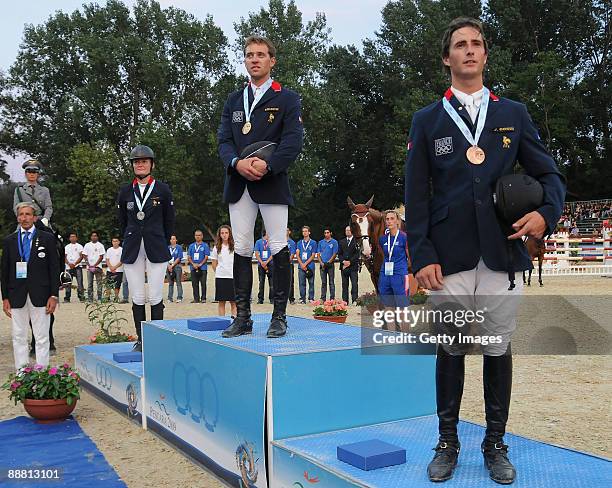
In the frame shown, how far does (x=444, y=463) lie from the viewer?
3201mm

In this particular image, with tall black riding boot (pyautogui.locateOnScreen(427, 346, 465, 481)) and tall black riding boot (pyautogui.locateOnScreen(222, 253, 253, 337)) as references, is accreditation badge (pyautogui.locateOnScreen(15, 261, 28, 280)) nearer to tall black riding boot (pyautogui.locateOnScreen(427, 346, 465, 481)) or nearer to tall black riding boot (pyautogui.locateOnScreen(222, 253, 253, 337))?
tall black riding boot (pyautogui.locateOnScreen(222, 253, 253, 337))

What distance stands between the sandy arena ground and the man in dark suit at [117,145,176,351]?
4.59 ft

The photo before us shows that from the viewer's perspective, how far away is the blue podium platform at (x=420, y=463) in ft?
10.3

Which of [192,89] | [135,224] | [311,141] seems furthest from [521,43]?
[135,224]

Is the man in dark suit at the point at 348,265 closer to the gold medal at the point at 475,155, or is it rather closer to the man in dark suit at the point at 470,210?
the man in dark suit at the point at 470,210

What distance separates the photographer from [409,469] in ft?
11.1

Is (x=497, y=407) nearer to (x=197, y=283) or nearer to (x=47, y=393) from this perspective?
(x=47, y=393)

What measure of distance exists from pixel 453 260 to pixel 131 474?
Result: 10.3 ft

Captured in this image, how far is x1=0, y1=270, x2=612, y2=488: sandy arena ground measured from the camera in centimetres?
505

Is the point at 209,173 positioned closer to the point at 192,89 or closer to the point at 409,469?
the point at 192,89

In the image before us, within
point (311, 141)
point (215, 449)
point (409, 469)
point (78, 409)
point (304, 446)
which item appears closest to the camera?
point (409, 469)

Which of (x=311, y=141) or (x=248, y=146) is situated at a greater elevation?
(x=311, y=141)

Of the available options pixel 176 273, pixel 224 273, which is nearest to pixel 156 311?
pixel 224 273

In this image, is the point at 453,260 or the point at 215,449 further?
the point at 215,449
